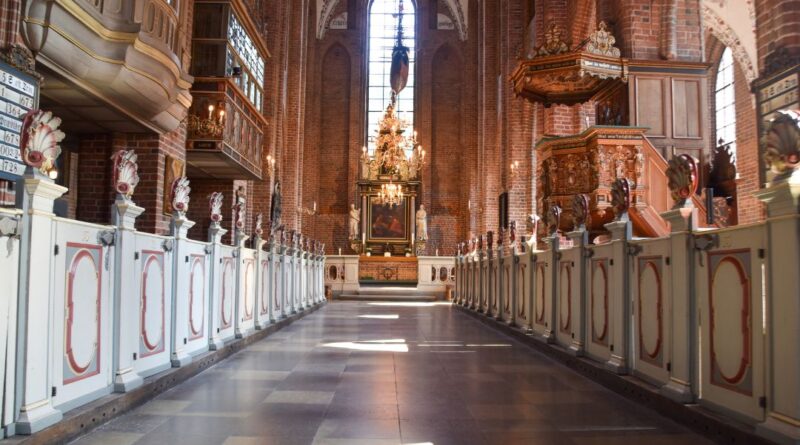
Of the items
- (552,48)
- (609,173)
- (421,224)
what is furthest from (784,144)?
(421,224)

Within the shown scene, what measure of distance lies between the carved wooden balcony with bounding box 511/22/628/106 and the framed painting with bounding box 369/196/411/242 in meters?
18.3

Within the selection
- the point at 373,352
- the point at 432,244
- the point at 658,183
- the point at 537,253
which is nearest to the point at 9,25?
the point at 373,352

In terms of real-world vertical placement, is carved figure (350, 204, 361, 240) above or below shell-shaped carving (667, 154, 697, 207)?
above

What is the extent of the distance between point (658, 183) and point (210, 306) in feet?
24.0

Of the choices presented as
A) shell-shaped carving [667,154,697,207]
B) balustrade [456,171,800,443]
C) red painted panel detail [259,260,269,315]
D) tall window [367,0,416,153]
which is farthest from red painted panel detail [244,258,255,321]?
tall window [367,0,416,153]

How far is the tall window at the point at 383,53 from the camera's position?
32125 millimetres

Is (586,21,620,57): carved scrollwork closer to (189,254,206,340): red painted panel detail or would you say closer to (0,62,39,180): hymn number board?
(189,254,206,340): red painted panel detail

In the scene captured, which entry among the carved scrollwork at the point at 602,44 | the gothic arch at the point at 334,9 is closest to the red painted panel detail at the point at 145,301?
the carved scrollwork at the point at 602,44

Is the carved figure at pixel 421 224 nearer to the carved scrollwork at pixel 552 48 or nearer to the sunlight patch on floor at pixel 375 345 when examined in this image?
the carved scrollwork at pixel 552 48

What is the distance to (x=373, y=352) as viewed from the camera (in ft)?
24.1

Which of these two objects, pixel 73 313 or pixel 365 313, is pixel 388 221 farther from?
pixel 73 313

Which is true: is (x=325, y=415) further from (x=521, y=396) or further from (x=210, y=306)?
(x=210, y=306)

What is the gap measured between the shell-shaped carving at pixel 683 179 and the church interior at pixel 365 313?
21mm

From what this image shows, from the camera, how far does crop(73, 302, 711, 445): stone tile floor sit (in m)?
3.68
